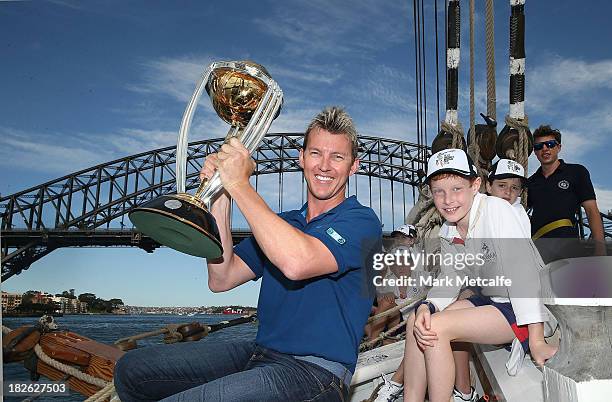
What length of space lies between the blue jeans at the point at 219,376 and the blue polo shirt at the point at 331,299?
0.16 feet

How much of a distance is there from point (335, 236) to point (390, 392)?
5.13 ft

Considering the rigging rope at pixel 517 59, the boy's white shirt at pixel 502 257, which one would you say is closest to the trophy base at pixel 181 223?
the boy's white shirt at pixel 502 257

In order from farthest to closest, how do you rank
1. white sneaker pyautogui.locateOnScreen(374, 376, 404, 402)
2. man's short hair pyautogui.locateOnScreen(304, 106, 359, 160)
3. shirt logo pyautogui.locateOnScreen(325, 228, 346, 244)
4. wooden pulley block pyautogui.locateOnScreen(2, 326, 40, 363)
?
wooden pulley block pyautogui.locateOnScreen(2, 326, 40, 363), white sneaker pyautogui.locateOnScreen(374, 376, 404, 402), man's short hair pyautogui.locateOnScreen(304, 106, 359, 160), shirt logo pyautogui.locateOnScreen(325, 228, 346, 244)

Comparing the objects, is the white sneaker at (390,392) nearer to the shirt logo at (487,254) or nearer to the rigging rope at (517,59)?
the shirt logo at (487,254)

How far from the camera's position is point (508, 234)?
190cm

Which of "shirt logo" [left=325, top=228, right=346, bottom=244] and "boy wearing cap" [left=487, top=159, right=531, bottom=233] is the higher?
"boy wearing cap" [left=487, top=159, right=531, bottom=233]

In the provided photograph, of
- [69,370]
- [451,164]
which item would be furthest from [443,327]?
[69,370]

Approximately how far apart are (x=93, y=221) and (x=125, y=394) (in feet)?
148

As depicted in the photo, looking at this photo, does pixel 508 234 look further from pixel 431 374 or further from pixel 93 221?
pixel 93 221

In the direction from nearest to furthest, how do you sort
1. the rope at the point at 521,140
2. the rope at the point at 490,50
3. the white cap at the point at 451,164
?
the white cap at the point at 451,164
the rope at the point at 521,140
the rope at the point at 490,50

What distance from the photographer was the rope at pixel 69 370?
2646 millimetres

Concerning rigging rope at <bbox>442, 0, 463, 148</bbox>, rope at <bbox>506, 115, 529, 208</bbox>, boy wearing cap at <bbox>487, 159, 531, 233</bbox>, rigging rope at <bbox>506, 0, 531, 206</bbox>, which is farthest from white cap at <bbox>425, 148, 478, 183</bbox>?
rigging rope at <bbox>442, 0, 463, 148</bbox>

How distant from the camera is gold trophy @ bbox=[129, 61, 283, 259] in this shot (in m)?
1.23

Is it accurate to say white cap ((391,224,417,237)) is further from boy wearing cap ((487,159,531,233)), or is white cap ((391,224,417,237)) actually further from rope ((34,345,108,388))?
rope ((34,345,108,388))
